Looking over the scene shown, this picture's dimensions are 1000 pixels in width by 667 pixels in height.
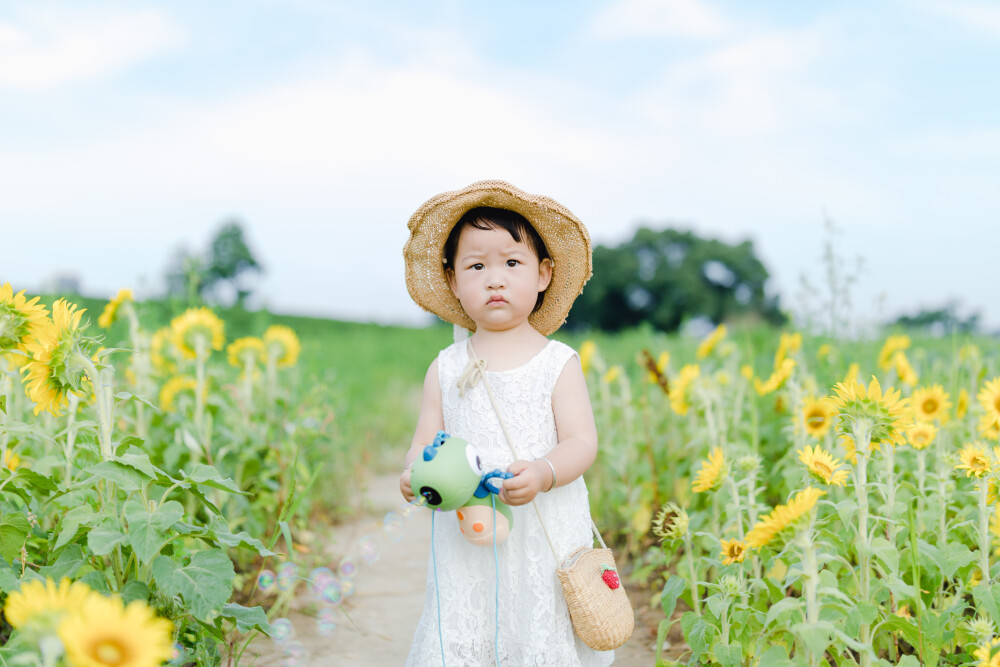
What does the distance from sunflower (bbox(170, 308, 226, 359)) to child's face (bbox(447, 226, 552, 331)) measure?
133cm

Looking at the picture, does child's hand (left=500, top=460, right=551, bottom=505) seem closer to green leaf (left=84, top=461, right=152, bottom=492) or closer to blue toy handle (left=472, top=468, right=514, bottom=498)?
blue toy handle (left=472, top=468, right=514, bottom=498)

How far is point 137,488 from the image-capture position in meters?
1.56

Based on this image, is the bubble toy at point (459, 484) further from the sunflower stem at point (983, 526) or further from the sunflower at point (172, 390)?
the sunflower at point (172, 390)

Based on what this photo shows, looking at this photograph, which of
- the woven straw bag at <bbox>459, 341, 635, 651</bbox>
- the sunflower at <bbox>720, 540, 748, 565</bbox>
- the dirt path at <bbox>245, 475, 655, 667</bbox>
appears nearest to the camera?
the sunflower at <bbox>720, 540, 748, 565</bbox>

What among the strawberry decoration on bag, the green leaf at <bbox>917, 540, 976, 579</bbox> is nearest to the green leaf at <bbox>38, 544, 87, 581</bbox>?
the strawberry decoration on bag

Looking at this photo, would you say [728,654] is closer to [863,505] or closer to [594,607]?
[594,607]

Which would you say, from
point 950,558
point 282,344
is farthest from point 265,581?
point 950,558

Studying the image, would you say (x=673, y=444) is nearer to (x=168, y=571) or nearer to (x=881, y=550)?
(x=881, y=550)

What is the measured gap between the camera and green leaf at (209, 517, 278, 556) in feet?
5.32

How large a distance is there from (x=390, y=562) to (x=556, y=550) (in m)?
1.82

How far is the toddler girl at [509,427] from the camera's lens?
200 centimetres

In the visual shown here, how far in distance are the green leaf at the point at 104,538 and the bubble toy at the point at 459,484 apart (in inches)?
23.6

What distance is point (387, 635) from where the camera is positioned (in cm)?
268

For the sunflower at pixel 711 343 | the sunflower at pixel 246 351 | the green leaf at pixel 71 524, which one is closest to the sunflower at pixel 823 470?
the green leaf at pixel 71 524
